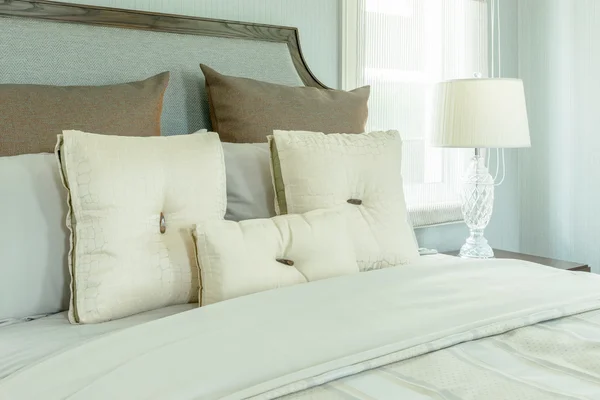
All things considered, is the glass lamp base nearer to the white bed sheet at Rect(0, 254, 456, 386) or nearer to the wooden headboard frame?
the wooden headboard frame

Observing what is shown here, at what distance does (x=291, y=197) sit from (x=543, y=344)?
2.66ft

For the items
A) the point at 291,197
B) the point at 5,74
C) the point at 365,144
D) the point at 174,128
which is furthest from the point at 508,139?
the point at 5,74

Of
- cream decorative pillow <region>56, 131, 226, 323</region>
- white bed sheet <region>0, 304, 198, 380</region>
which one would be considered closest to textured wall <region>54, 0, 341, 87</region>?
cream decorative pillow <region>56, 131, 226, 323</region>

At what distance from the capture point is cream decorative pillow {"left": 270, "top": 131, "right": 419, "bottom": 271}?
5.95 feet

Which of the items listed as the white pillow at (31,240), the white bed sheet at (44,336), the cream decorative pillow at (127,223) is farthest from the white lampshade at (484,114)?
the white pillow at (31,240)

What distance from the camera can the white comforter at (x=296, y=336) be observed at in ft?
3.30

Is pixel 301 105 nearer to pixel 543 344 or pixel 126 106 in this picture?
pixel 126 106

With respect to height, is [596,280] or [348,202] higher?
[348,202]

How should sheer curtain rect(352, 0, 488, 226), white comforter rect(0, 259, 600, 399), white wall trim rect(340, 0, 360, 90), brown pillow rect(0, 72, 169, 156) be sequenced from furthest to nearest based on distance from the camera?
sheer curtain rect(352, 0, 488, 226) < white wall trim rect(340, 0, 360, 90) < brown pillow rect(0, 72, 169, 156) < white comforter rect(0, 259, 600, 399)

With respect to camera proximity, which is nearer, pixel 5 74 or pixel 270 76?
pixel 5 74

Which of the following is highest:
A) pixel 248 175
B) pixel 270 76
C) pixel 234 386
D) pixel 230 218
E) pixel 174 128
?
pixel 270 76

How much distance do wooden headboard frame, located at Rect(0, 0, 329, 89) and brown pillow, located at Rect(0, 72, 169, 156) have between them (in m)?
0.26

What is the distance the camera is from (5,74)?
6.13 ft

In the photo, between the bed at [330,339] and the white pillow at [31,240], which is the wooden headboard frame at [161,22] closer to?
the bed at [330,339]
